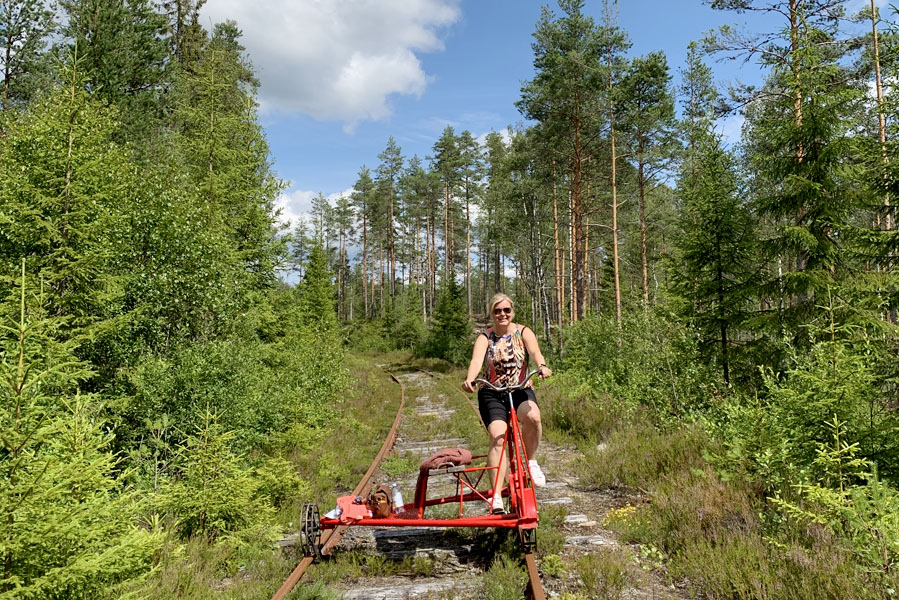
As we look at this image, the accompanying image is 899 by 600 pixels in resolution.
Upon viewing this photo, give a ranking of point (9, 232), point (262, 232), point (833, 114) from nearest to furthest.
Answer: point (9, 232)
point (833, 114)
point (262, 232)

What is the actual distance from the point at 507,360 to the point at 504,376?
157 millimetres

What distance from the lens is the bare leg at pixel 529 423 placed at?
4.55 meters

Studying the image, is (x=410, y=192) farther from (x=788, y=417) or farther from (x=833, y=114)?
(x=788, y=417)

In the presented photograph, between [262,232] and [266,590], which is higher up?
[262,232]

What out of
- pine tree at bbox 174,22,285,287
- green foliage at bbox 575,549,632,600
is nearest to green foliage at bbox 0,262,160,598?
green foliage at bbox 575,549,632,600

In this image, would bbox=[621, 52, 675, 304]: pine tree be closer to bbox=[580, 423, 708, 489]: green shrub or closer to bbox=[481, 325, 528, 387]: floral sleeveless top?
bbox=[580, 423, 708, 489]: green shrub

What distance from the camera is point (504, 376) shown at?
15.3ft

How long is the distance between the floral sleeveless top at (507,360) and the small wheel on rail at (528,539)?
1.29 meters

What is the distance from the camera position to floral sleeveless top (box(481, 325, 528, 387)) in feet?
15.3

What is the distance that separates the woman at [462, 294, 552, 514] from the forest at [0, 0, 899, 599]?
4.96ft

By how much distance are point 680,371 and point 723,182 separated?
3.63 m

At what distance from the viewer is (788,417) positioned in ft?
15.2

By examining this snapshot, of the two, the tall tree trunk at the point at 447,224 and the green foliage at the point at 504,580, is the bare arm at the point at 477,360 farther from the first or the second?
the tall tree trunk at the point at 447,224

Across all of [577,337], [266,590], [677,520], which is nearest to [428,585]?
[266,590]
